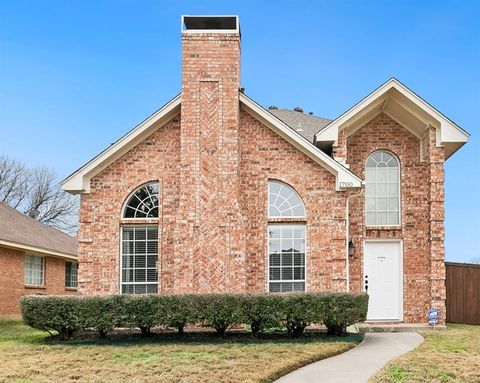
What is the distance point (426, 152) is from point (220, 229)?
628cm

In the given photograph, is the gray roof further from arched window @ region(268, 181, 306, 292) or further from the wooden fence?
the wooden fence

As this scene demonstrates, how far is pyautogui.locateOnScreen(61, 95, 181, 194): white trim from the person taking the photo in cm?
1708

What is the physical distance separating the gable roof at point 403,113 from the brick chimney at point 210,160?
2.78 metres

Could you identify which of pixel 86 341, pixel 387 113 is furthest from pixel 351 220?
pixel 86 341

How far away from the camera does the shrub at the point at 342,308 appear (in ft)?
48.1

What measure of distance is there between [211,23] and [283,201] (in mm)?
4994

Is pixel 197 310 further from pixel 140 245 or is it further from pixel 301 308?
pixel 140 245

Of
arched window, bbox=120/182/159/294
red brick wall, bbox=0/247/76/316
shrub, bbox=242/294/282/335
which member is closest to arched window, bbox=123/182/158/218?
arched window, bbox=120/182/159/294

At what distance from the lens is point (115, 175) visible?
17.4m

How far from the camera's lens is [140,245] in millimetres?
17344

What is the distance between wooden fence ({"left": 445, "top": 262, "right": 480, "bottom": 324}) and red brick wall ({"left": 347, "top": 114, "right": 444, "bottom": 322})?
2.72 m

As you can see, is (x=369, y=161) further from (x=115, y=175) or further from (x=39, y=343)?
(x=39, y=343)

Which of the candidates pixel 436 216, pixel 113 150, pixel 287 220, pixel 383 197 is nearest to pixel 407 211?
pixel 383 197

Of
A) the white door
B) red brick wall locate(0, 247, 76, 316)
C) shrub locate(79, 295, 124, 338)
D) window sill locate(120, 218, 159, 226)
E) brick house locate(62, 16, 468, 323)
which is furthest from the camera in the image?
red brick wall locate(0, 247, 76, 316)
